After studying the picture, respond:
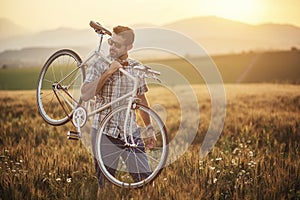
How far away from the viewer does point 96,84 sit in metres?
3.66

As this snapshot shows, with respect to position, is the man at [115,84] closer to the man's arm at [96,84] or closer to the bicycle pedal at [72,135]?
the man's arm at [96,84]

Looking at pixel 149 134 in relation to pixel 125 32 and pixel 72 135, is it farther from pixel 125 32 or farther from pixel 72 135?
pixel 125 32

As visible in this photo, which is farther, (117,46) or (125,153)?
(125,153)

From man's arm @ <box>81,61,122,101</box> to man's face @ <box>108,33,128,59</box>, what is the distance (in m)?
0.21

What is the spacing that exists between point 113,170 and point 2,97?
672cm

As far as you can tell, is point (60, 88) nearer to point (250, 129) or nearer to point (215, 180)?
point (215, 180)

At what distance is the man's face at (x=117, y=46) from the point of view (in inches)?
149

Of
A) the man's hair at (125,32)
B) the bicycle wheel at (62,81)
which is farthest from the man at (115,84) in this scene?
the bicycle wheel at (62,81)

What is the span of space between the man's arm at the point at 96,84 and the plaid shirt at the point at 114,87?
8 centimetres

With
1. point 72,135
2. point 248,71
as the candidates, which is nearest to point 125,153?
point 72,135

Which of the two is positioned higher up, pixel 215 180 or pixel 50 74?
pixel 50 74

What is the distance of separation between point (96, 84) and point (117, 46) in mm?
413

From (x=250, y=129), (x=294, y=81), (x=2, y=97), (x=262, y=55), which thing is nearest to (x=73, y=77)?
(x=250, y=129)

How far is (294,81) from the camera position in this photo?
42.3 ft
